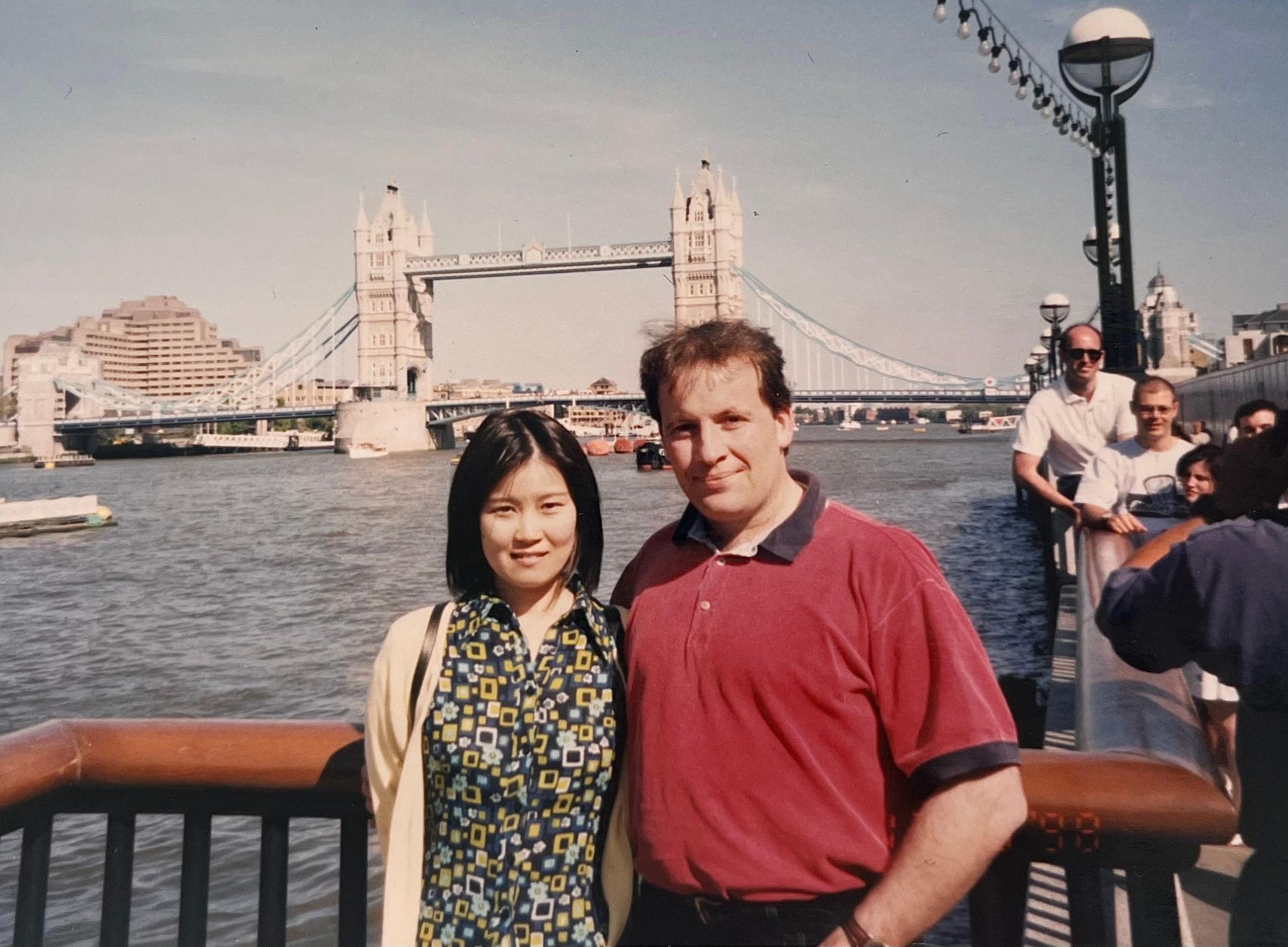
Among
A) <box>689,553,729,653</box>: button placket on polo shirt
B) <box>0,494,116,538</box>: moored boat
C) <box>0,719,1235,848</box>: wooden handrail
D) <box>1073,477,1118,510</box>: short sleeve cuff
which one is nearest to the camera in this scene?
<box>689,553,729,653</box>: button placket on polo shirt

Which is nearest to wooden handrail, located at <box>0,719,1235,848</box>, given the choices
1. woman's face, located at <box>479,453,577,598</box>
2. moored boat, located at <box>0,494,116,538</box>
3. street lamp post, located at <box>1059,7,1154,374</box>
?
woman's face, located at <box>479,453,577,598</box>

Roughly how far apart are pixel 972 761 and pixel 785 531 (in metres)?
0.28

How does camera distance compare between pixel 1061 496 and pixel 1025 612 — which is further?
pixel 1025 612

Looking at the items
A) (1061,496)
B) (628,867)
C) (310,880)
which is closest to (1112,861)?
(628,867)

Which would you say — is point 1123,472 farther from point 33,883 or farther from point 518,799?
point 33,883

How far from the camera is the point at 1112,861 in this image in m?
1.06

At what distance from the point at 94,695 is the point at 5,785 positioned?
8.63 meters

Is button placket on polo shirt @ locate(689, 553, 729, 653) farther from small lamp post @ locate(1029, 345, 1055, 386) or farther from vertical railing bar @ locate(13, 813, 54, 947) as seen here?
small lamp post @ locate(1029, 345, 1055, 386)

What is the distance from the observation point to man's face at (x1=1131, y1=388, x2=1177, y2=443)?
9.75 ft

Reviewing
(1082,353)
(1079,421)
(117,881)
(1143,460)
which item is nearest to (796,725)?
(117,881)

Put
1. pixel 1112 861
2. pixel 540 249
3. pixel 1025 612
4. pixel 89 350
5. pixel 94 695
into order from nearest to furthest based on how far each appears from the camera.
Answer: pixel 1112 861, pixel 94 695, pixel 1025 612, pixel 540 249, pixel 89 350

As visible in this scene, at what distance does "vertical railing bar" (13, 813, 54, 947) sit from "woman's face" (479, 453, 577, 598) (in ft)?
1.83

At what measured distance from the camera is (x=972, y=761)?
103 centimetres

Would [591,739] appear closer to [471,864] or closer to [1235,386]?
[471,864]
